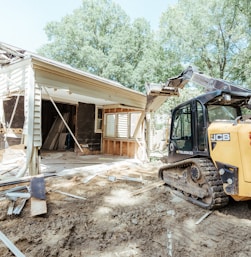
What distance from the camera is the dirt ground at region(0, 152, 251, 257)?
2.28 meters

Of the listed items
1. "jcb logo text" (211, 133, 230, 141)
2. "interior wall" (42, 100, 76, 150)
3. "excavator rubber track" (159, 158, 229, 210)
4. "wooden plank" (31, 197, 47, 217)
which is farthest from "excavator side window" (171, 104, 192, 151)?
"interior wall" (42, 100, 76, 150)

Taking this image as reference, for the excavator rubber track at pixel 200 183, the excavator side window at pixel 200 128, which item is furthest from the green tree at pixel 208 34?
the excavator rubber track at pixel 200 183

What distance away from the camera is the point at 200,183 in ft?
11.7

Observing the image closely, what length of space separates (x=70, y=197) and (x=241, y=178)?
3.19 meters

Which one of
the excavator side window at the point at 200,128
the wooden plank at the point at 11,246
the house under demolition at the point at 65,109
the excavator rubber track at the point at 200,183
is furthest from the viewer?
the house under demolition at the point at 65,109

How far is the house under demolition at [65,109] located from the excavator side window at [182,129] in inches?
60.7

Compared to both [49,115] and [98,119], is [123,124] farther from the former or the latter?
[49,115]

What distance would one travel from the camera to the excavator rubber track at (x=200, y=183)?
3.25 m

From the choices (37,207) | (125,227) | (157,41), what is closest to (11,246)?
(37,207)

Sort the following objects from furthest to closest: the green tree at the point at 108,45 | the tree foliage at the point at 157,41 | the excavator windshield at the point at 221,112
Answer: the green tree at the point at 108,45
the tree foliage at the point at 157,41
the excavator windshield at the point at 221,112

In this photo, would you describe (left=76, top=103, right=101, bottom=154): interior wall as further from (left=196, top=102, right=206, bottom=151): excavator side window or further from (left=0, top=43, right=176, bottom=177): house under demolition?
(left=196, top=102, right=206, bottom=151): excavator side window

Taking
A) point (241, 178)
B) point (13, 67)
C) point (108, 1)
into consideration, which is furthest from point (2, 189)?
point (108, 1)

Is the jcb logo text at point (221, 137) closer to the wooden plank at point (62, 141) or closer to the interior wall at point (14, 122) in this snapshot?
the interior wall at point (14, 122)

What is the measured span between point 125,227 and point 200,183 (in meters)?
1.64
